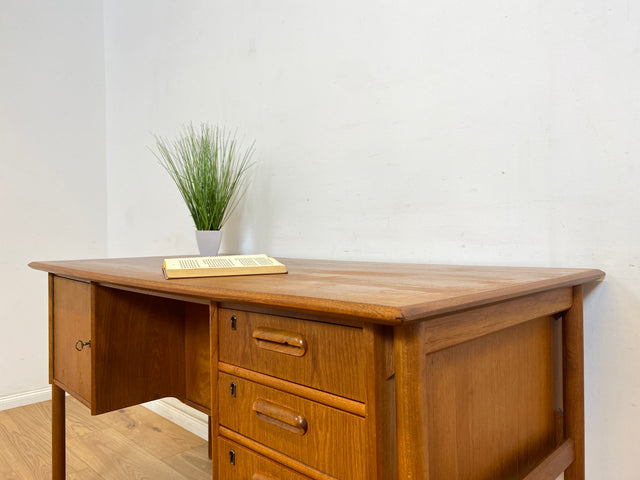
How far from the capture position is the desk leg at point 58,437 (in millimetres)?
1422

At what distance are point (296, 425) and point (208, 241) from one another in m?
0.86

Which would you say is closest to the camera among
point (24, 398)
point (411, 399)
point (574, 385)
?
point (411, 399)

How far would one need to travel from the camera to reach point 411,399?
569 mm

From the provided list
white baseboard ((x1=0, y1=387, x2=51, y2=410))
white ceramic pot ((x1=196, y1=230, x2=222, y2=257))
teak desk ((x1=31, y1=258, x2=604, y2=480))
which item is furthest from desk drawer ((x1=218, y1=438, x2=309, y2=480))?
white baseboard ((x1=0, y1=387, x2=51, y2=410))

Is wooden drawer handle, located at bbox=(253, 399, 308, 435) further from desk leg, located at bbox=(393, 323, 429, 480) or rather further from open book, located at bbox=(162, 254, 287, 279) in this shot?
open book, located at bbox=(162, 254, 287, 279)

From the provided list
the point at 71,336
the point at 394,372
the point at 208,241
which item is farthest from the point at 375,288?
the point at 71,336

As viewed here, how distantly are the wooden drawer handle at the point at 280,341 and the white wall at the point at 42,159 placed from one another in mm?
2067

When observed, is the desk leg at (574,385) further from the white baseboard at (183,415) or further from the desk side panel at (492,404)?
the white baseboard at (183,415)

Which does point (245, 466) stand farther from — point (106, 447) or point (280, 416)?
point (106, 447)

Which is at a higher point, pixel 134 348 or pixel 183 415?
pixel 134 348

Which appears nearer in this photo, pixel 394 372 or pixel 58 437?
pixel 394 372

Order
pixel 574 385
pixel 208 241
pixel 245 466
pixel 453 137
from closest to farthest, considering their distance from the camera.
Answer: pixel 245 466, pixel 574 385, pixel 453 137, pixel 208 241

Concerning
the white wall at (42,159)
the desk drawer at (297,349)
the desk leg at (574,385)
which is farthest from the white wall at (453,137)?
the white wall at (42,159)

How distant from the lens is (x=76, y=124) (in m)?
2.50
